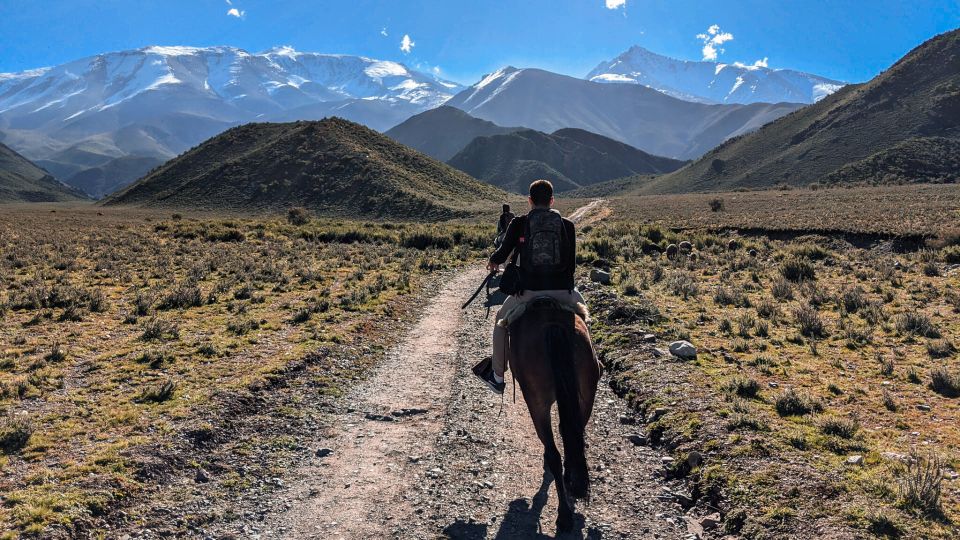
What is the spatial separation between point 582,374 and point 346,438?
401 centimetres

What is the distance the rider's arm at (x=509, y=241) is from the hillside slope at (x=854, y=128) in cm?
10455

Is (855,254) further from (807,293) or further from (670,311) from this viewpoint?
(670,311)

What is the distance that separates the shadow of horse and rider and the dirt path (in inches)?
1.4

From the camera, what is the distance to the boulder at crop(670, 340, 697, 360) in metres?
10.6

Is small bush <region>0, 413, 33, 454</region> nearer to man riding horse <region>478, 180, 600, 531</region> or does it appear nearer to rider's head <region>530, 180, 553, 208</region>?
man riding horse <region>478, 180, 600, 531</region>

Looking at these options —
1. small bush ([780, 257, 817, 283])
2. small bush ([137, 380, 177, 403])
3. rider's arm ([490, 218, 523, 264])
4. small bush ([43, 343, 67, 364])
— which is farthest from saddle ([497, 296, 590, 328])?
small bush ([780, 257, 817, 283])

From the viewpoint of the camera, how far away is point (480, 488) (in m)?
6.64

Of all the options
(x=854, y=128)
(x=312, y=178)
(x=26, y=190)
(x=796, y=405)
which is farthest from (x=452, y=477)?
(x=26, y=190)

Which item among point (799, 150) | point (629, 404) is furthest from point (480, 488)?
point (799, 150)

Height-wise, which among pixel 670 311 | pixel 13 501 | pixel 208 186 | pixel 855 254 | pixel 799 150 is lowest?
pixel 13 501

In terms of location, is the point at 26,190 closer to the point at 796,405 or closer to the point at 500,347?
the point at 500,347

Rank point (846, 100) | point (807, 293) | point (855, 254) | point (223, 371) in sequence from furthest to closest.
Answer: point (846, 100) → point (855, 254) → point (807, 293) → point (223, 371)

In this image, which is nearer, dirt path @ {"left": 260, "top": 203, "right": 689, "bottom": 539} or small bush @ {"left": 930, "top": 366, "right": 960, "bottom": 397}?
dirt path @ {"left": 260, "top": 203, "right": 689, "bottom": 539}

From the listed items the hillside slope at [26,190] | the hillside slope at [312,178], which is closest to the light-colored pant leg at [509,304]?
the hillside slope at [312,178]
